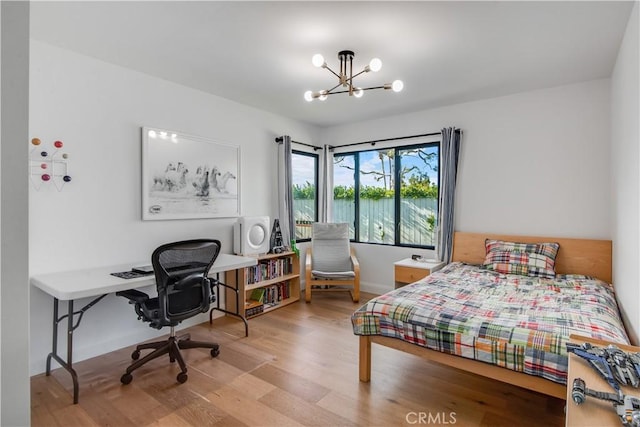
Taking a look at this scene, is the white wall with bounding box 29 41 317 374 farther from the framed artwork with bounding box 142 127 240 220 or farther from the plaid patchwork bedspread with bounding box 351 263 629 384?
the plaid patchwork bedspread with bounding box 351 263 629 384

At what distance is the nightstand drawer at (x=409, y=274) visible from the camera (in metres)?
3.65

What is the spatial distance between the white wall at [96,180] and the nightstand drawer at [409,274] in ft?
7.75

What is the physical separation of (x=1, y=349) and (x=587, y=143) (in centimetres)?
426

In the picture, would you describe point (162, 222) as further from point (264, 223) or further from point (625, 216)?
point (625, 216)

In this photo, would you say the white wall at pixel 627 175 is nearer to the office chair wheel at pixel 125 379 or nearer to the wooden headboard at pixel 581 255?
the wooden headboard at pixel 581 255

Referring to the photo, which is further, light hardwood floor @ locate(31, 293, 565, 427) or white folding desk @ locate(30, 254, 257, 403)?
white folding desk @ locate(30, 254, 257, 403)

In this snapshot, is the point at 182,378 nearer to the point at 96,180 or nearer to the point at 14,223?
the point at 96,180

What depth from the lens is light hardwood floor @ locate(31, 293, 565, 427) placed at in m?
1.94

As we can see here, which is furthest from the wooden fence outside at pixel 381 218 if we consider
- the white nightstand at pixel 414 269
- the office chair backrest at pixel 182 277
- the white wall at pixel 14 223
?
the white wall at pixel 14 223

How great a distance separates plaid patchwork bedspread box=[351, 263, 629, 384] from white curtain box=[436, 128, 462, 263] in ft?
3.48

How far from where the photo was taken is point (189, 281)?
2.51 metres

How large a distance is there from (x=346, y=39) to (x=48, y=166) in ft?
8.07

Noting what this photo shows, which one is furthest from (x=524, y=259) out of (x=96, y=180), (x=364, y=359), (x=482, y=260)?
(x=96, y=180)

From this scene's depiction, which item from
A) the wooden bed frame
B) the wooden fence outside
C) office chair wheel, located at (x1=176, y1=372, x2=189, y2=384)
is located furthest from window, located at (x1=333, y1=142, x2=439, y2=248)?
office chair wheel, located at (x1=176, y1=372, x2=189, y2=384)
